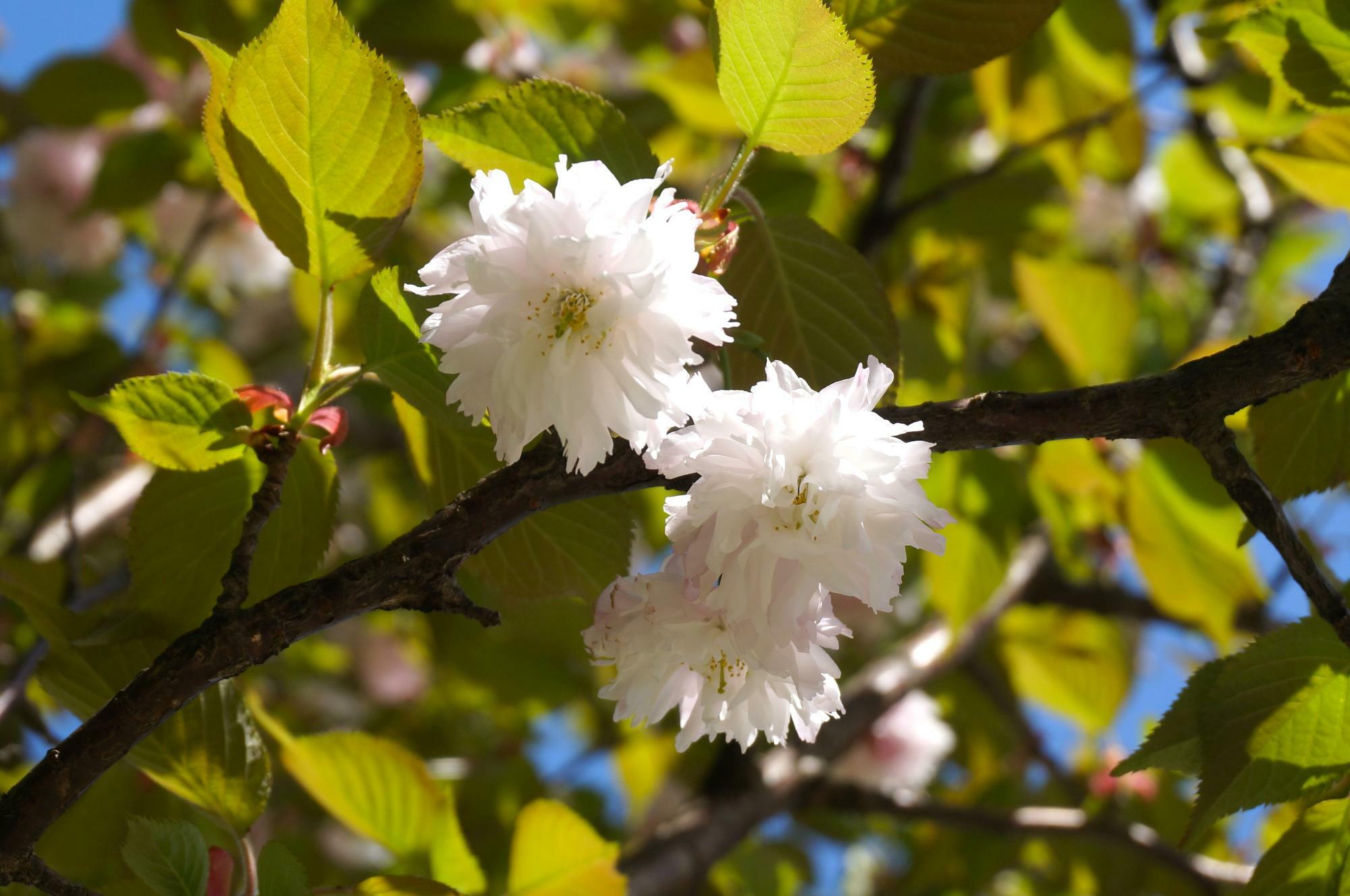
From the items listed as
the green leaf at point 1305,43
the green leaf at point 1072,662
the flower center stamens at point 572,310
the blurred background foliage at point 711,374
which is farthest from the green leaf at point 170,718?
the green leaf at point 1072,662

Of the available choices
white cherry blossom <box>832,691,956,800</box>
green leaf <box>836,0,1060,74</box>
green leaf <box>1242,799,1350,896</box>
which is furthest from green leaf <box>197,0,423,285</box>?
white cherry blossom <box>832,691,956,800</box>

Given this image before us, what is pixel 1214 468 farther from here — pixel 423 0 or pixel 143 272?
pixel 143 272

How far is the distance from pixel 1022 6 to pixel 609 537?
0.49m

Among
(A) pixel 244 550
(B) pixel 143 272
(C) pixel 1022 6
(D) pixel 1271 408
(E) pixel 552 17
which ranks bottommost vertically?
(B) pixel 143 272

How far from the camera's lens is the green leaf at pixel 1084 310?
56.6 inches

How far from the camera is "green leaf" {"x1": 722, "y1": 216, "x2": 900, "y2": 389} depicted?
2.40 feet

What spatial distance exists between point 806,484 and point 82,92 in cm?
177

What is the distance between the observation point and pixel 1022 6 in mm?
777

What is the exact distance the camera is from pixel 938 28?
0.78 metres

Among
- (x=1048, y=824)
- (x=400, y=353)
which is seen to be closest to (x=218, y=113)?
(x=400, y=353)

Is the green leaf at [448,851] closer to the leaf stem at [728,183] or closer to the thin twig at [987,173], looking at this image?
the leaf stem at [728,183]

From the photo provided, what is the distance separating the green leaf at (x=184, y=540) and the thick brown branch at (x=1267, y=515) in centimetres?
60

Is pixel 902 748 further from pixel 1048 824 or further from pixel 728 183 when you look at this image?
pixel 728 183

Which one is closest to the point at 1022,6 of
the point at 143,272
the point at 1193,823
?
the point at 1193,823
